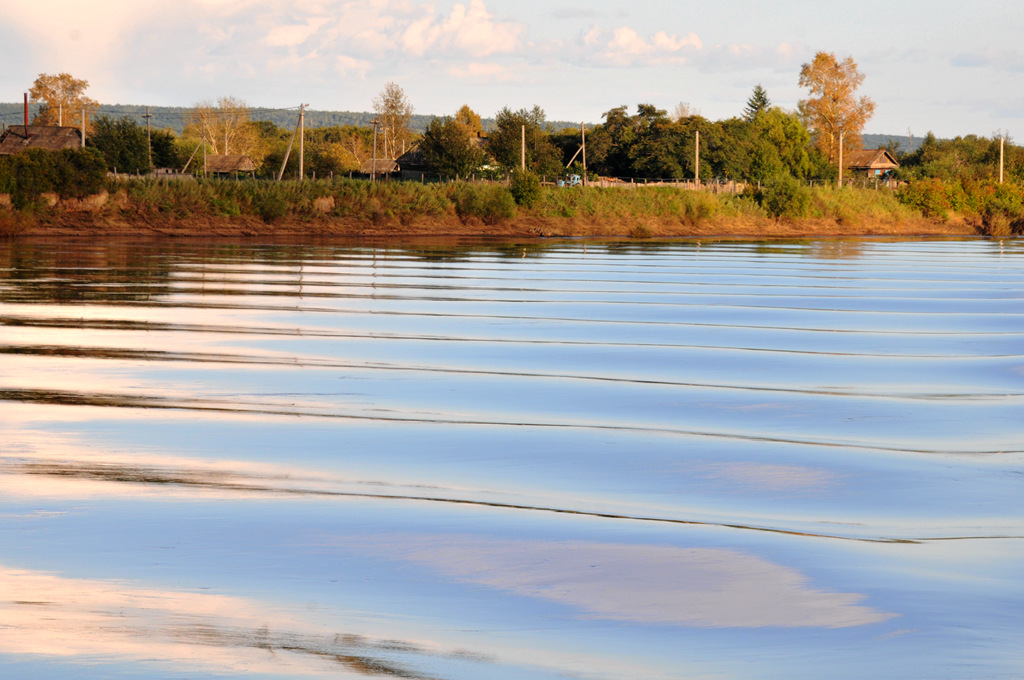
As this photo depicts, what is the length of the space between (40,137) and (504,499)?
87.9 meters

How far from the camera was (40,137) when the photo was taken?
85625 millimetres

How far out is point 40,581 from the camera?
15.5ft

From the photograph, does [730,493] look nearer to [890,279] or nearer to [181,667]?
[181,667]

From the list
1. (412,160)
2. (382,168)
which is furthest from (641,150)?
(382,168)

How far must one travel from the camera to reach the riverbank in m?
38.4

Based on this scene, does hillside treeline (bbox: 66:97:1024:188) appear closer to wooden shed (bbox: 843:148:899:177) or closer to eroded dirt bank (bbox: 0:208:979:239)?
eroded dirt bank (bbox: 0:208:979:239)

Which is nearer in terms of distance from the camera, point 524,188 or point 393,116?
point 524,188

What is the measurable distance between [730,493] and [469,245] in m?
30.4

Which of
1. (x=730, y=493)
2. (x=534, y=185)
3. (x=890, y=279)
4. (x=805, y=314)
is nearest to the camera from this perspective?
(x=730, y=493)

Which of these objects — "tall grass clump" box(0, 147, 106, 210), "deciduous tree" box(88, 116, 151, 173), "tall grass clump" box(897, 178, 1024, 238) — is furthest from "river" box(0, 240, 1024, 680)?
"deciduous tree" box(88, 116, 151, 173)

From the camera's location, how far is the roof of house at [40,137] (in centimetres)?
8450

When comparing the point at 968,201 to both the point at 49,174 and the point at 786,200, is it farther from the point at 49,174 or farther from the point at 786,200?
the point at 49,174

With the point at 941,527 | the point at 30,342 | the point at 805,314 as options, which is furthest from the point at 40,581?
the point at 805,314

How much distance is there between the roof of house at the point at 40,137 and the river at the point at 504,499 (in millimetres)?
76752
